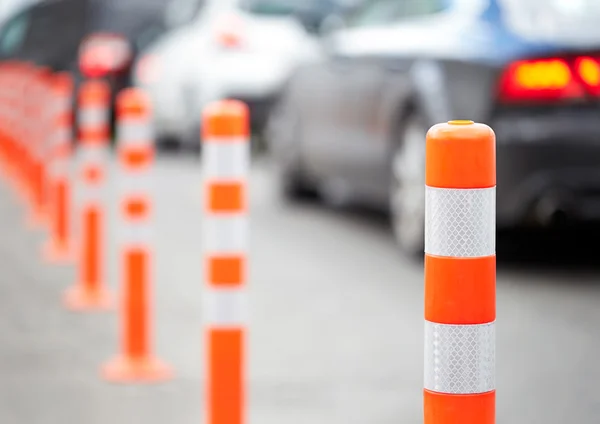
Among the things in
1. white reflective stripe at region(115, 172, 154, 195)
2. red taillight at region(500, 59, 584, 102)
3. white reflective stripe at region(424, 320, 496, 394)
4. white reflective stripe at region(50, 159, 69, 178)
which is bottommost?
white reflective stripe at region(424, 320, 496, 394)

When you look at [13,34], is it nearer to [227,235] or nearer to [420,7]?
[420,7]

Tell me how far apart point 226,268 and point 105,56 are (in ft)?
44.7

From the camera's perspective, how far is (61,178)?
10.1 meters

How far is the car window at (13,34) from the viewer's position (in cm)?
2036

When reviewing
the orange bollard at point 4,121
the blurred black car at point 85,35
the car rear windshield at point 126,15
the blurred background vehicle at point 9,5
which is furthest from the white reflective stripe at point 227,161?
the blurred background vehicle at point 9,5

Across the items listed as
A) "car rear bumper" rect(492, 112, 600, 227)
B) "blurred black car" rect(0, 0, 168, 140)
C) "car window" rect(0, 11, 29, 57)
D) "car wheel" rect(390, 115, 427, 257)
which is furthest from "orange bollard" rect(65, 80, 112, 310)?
"car window" rect(0, 11, 29, 57)

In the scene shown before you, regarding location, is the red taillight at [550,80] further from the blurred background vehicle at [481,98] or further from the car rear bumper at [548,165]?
the car rear bumper at [548,165]

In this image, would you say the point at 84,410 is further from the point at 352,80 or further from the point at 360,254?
the point at 352,80

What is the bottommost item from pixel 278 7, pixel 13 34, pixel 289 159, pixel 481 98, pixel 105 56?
pixel 481 98

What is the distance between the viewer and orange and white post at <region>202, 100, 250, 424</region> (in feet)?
17.5

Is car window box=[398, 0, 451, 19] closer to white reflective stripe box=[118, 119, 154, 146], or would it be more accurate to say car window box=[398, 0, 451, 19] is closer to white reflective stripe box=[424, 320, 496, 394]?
white reflective stripe box=[118, 119, 154, 146]

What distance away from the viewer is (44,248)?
10.9 meters

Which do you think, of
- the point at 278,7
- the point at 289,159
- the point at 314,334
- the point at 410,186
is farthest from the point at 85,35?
the point at 314,334

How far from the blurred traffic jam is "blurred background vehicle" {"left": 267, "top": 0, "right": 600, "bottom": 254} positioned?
0.04 feet
